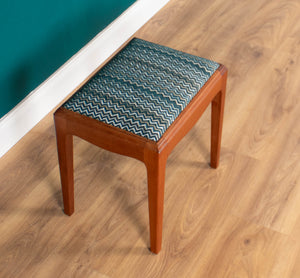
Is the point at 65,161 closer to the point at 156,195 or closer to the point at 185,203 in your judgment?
the point at 156,195

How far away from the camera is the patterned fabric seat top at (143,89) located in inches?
55.7

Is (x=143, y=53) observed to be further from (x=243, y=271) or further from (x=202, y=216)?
(x=243, y=271)

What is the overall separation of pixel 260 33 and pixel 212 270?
138 cm

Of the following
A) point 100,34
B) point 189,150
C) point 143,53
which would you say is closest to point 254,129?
point 189,150

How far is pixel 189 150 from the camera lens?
1960 mm

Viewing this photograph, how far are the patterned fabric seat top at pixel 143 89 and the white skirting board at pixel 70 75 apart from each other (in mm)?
519

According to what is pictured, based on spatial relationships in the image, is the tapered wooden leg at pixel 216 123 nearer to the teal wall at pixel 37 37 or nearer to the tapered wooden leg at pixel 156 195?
the tapered wooden leg at pixel 156 195

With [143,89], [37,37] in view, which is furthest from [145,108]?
[37,37]

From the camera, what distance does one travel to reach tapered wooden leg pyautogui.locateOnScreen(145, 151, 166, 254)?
1.39 meters

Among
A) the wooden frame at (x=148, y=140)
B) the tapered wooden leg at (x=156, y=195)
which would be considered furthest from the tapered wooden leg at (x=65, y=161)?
the tapered wooden leg at (x=156, y=195)

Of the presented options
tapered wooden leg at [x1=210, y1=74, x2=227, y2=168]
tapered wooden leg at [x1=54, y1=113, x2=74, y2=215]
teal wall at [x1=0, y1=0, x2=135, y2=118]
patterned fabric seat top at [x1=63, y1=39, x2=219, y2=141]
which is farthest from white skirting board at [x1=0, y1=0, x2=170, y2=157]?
tapered wooden leg at [x1=210, y1=74, x2=227, y2=168]

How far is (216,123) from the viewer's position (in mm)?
1738

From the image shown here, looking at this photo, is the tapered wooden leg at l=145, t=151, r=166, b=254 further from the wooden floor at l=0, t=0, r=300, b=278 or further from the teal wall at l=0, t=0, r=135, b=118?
the teal wall at l=0, t=0, r=135, b=118

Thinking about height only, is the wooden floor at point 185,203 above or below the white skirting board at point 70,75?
below
